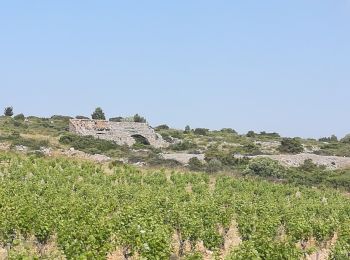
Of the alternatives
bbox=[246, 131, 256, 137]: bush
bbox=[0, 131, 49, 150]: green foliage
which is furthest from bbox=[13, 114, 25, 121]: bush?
bbox=[246, 131, 256, 137]: bush

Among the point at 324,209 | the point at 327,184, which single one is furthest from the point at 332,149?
the point at 324,209

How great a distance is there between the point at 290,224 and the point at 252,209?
324 centimetres

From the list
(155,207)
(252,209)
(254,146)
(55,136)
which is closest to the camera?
(155,207)

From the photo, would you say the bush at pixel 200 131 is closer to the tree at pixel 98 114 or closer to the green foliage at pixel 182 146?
the tree at pixel 98 114

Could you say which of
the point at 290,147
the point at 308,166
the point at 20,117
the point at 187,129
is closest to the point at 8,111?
the point at 20,117

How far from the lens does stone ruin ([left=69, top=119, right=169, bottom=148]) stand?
5738cm

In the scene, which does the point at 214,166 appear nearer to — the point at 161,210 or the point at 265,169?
the point at 265,169

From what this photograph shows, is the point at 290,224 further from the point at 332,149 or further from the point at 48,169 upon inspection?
the point at 332,149

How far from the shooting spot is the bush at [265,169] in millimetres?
41938

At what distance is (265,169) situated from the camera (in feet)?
139

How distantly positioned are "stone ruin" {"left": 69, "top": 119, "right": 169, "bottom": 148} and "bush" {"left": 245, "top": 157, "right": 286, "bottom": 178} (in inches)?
732

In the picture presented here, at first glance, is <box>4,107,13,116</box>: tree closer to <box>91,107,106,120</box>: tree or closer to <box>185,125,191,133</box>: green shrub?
<box>91,107,106,120</box>: tree

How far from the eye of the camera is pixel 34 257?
9172 millimetres

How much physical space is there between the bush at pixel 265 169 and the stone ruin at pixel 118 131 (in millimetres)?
18594
